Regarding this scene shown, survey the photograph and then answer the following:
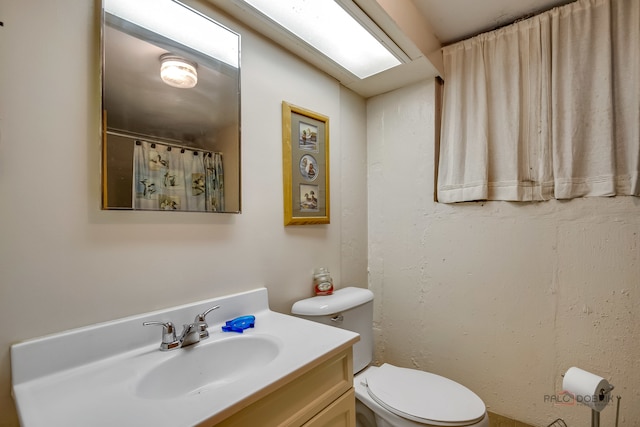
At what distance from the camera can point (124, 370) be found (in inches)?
30.5

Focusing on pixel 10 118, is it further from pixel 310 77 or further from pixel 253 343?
pixel 310 77

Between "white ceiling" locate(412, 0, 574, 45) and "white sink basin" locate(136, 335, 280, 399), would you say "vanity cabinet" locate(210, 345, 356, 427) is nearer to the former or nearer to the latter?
"white sink basin" locate(136, 335, 280, 399)

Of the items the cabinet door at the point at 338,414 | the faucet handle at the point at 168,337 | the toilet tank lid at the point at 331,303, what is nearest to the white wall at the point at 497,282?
the toilet tank lid at the point at 331,303

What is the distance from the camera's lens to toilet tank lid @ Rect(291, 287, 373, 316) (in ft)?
4.24

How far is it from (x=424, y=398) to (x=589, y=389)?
1.73 feet

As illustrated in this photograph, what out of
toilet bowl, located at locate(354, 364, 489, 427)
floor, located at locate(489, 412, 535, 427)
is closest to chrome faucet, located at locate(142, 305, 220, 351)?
toilet bowl, located at locate(354, 364, 489, 427)

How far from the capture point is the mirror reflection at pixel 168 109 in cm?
87

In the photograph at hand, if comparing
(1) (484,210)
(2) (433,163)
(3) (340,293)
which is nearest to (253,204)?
(3) (340,293)

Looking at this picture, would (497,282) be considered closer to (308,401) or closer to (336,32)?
(308,401)

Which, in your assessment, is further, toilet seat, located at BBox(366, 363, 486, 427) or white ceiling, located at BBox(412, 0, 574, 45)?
white ceiling, located at BBox(412, 0, 574, 45)

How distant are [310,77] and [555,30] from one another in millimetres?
1126

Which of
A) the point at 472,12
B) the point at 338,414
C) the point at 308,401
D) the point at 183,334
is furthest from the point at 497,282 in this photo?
the point at 183,334

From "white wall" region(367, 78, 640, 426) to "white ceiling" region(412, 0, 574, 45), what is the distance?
316 millimetres

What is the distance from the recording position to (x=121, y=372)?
766mm
